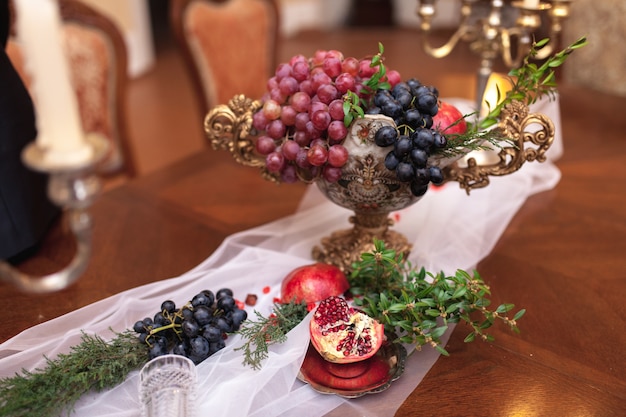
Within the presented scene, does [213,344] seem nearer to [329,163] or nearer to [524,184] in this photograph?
[329,163]

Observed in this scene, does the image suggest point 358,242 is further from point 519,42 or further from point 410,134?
point 519,42

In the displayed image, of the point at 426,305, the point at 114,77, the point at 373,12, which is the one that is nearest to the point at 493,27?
the point at 426,305

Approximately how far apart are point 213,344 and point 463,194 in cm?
68

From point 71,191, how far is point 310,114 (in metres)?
0.41

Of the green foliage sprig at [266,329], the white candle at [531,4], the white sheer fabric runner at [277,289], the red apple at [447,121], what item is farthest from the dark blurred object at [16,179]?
the white candle at [531,4]

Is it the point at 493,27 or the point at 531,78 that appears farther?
the point at 493,27

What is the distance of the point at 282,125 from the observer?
2.74 feet

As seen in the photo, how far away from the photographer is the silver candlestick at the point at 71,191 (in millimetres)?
432

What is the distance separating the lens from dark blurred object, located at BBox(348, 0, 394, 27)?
18.0ft

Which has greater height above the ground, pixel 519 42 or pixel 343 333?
pixel 519 42

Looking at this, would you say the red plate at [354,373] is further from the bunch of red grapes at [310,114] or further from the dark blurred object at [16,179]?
the dark blurred object at [16,179]

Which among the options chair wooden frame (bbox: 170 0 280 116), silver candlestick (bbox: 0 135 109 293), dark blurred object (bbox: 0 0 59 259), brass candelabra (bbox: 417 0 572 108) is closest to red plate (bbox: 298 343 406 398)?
silver candlestick (bbox: 0 135 109 293)

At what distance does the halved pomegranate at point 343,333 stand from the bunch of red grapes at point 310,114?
201mm

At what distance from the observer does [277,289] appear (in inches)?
35.9
